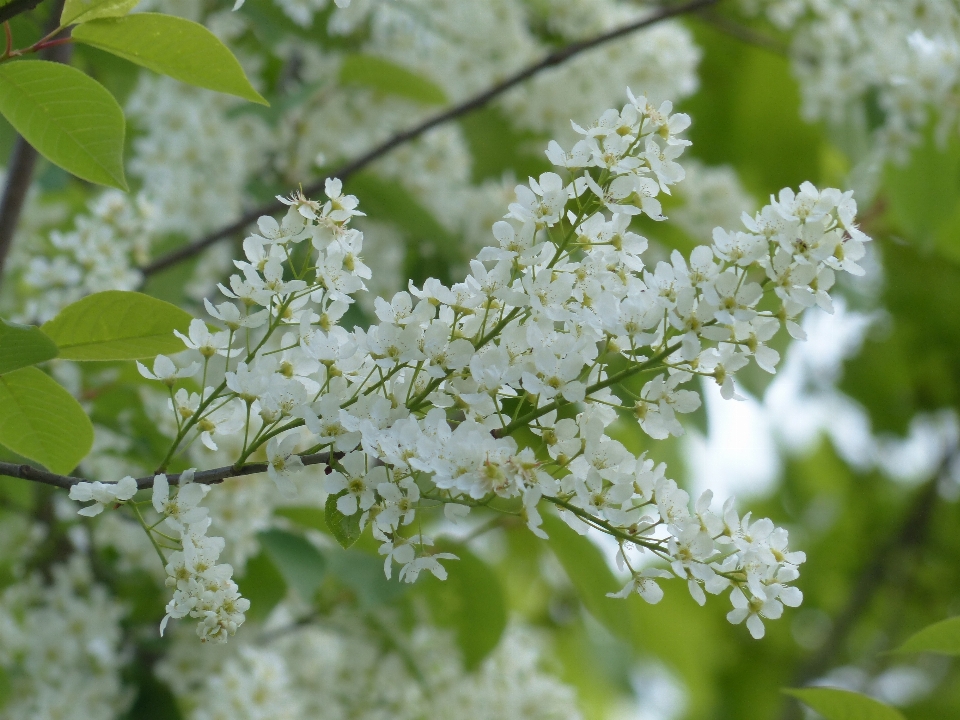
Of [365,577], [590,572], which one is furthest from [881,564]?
[365,577]

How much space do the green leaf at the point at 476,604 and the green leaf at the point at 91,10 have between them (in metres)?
1.45

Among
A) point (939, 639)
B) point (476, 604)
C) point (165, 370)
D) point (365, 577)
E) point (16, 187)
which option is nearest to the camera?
point (165, 370)

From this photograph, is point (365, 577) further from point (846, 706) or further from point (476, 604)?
point (846, 706)

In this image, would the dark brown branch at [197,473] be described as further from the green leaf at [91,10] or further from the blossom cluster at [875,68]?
the blossom cluster at [875,68]

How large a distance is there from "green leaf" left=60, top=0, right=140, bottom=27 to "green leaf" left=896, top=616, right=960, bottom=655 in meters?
1.17

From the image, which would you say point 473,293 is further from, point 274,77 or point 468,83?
point 274,77

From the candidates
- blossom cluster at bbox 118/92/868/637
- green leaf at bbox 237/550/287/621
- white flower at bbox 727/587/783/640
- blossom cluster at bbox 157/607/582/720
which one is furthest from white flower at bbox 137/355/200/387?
blossom cluster at bbox 157/607/582/720

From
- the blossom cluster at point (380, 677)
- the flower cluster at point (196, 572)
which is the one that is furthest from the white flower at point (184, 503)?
the blossom cluster at point (380, 677)

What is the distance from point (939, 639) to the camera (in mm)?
1285

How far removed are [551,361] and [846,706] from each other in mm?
759

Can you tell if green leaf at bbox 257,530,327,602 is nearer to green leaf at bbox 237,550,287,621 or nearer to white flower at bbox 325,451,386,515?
green leaf at bbox 237,550,287,621

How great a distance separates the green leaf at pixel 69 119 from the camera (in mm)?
1097

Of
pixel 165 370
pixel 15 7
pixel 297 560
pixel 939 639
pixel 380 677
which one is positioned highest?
pixel 15 7

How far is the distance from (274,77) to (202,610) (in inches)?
92.7
